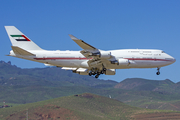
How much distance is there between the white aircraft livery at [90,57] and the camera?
60.6 metres

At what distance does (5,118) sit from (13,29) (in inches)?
4268

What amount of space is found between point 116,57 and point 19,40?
68.8 ft

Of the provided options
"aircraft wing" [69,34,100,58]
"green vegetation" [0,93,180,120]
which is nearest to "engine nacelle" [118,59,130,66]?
"aircraft wing" [69,34,100,58]

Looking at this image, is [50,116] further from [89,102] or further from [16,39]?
[16,39]

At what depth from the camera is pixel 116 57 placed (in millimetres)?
62781

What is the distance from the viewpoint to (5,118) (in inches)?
6348

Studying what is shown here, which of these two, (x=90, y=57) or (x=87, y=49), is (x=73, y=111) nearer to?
(x=90, y=57)

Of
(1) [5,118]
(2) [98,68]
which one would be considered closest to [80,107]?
(1) [5,118]

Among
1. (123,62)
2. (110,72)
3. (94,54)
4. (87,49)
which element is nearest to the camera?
(87,49)

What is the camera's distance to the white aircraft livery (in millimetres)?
60562

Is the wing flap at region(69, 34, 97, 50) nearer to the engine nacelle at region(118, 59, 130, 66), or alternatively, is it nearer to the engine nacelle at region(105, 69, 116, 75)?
the engine nacelle at region(118, 59, 130, 66)

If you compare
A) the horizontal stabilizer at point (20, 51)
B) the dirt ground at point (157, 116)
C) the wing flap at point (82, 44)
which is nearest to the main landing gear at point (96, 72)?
the wing flap at point (82, 44)

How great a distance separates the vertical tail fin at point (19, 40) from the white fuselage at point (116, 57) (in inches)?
86.1

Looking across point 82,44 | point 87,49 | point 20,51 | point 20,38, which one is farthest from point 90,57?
point 20,38
